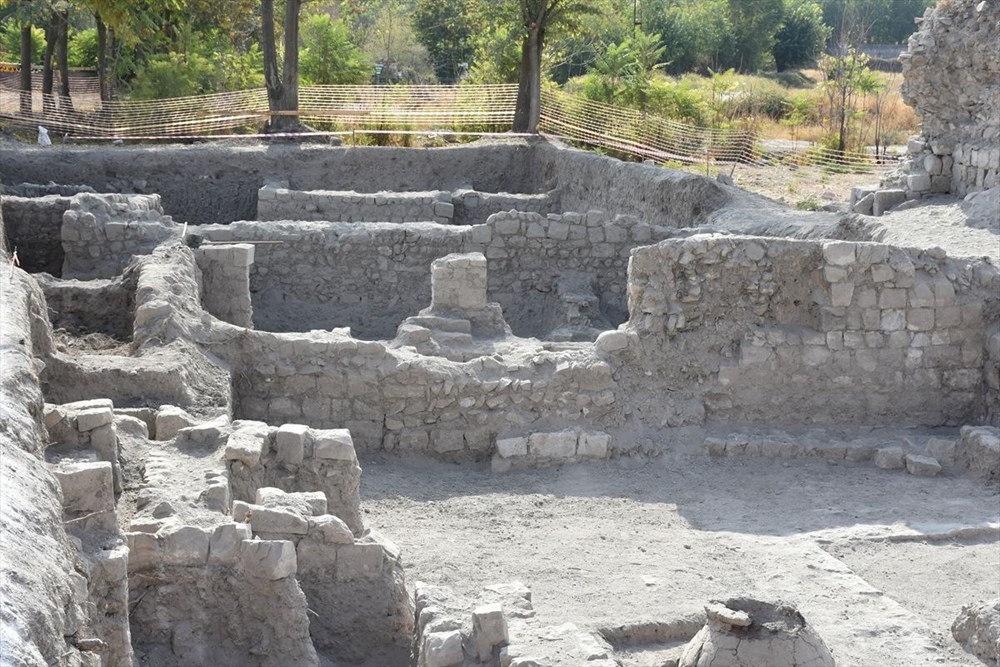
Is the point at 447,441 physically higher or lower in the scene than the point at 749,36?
lower

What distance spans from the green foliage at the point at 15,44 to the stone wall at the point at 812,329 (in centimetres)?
3177

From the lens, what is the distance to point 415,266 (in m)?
16.9

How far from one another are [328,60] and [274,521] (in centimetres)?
2500

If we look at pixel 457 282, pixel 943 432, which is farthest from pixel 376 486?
pixel 943 432

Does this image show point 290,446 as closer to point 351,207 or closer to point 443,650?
point 443,650

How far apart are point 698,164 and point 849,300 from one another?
11137mm

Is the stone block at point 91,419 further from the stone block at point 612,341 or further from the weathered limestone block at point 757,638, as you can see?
the stone block at point 612,341

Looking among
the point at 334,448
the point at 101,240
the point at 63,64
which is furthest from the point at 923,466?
the point at 63,64

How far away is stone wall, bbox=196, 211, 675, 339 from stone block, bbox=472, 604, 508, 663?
Answer: 937cm

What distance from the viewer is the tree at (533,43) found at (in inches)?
1011

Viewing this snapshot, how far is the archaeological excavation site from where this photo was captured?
299 inches

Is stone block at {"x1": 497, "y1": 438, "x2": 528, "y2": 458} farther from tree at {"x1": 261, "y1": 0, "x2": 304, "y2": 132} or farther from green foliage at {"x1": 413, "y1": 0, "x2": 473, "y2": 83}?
green foliage at {"x1": 413, "y1": 0, "x2": 473, "y2": 83}

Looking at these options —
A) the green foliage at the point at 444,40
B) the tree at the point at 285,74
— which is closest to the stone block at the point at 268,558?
the tree at the point at 285,74

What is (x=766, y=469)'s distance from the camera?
12.0m
